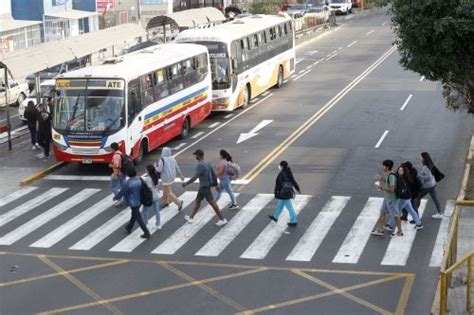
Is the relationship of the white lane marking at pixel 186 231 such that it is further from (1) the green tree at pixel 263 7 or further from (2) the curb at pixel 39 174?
(1) the green tree at pixel 263 7

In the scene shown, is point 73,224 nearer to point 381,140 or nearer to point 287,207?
point 287,207

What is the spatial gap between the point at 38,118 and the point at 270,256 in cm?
1164

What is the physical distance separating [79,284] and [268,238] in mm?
4418

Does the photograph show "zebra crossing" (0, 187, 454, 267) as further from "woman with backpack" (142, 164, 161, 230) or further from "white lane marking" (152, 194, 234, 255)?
"woman with backpack" (142, 164, 161, 230)

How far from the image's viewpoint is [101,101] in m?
24.9

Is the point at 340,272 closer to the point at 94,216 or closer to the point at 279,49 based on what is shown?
the point at 94,216

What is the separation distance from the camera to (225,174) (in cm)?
2112

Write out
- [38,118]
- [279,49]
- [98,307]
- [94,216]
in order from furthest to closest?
[279,49], [38,118], [94,216], [98,307]

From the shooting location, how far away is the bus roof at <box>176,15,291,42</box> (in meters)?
33.4

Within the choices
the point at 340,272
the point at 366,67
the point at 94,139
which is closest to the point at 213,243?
the point at 340,272

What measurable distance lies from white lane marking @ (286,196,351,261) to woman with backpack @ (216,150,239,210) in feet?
6.85

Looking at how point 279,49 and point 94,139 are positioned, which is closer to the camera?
point 94,139

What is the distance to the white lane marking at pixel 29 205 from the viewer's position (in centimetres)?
2135

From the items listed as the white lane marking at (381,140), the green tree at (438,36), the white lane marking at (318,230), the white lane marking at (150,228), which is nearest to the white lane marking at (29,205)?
the white lane marking at (150,228)
